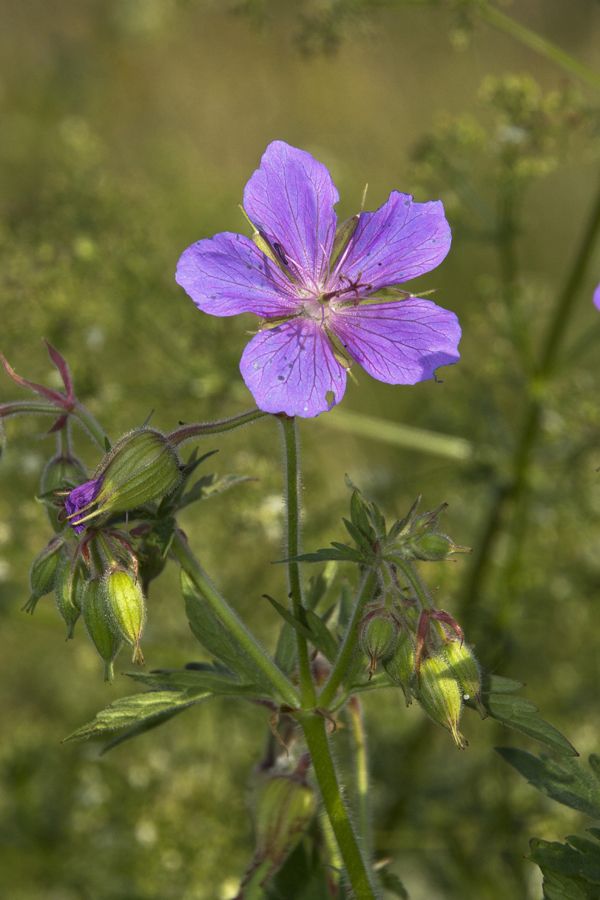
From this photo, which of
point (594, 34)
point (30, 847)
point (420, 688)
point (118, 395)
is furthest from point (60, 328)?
point (594, 34)

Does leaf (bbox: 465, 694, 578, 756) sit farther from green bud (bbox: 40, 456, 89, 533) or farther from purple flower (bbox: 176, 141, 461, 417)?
green bud (bbox: 40, 456, 89, 533)

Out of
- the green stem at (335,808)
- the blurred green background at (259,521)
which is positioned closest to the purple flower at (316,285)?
the green stem at (335,808)

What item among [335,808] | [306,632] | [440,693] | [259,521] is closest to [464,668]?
[440,693]

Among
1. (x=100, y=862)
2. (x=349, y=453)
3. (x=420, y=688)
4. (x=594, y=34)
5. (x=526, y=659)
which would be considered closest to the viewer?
(x=420, y=688)


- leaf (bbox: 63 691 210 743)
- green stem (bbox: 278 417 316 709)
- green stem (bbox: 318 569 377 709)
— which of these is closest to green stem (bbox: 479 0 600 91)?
green stem (bbox: 278 417 316 709)

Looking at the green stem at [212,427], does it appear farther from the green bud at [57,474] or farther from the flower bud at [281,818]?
the flower bud at [281,818]

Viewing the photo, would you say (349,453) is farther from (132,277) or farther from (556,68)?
(556,68)
